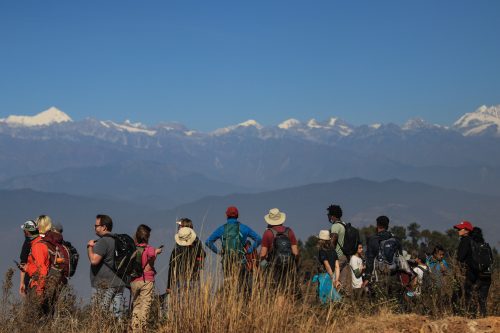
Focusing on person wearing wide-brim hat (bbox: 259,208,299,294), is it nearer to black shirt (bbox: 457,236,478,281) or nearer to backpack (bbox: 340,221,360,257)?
backpack (bbox: 340,221,360,257)

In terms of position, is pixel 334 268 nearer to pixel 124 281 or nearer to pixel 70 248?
pixel 124 281

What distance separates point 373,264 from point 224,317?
4120 millimetres

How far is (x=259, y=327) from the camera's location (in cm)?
Answer: 470

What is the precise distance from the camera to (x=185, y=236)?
7.16 m

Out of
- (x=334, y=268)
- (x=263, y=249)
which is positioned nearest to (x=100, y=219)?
(x=263, y=249)

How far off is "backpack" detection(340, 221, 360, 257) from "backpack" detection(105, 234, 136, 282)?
3.11 m

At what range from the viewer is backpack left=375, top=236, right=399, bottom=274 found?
829cm

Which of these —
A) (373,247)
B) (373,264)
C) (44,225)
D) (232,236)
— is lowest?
(373,264)

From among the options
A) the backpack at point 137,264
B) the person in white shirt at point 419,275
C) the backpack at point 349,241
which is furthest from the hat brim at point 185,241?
the person in white shirt at point 419,275

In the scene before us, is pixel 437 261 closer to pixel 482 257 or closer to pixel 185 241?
pixel 482 257

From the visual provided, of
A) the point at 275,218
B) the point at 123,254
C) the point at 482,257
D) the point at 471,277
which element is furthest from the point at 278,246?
the point at 482,257

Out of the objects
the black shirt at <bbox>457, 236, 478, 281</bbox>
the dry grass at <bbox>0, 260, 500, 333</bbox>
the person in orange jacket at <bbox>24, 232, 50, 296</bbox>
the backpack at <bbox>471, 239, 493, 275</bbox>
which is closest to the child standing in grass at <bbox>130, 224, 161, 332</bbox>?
the person in orange jacket at <bbox>24, 232, 50, 296</bbox>

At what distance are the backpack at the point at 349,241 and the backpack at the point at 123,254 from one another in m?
3.11

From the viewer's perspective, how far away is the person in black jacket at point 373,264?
818 centimetres
